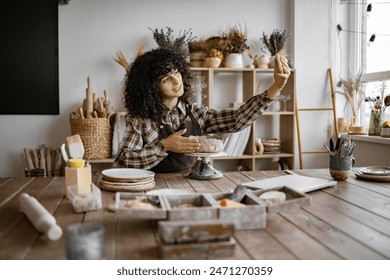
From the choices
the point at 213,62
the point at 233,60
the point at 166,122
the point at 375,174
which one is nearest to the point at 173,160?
the point at 166,122

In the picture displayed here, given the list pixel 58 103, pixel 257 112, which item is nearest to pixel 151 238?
pixel 257 112

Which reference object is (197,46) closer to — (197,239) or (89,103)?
(89,103)

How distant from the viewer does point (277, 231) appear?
4.12ft

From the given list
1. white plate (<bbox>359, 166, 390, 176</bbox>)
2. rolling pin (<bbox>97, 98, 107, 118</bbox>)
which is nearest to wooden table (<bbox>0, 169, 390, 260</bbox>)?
white plate (<bbox>359, 166, 390, 176</bbox>)

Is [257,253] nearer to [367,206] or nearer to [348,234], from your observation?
[348,234]

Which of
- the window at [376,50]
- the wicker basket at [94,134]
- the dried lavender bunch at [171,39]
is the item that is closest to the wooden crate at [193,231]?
the wicker basket at [94,134]

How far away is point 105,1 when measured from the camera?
4.14 meters

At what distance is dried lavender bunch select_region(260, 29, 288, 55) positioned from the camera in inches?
164

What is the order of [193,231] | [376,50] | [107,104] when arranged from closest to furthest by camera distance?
[193,231] → [107,104] → [376,50]

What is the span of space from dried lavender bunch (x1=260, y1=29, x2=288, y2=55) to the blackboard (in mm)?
2022

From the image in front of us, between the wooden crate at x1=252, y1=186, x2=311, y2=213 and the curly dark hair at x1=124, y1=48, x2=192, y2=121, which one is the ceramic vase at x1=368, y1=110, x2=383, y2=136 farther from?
the wooden crate at x1=252, y1=186, x2=311, y2=213

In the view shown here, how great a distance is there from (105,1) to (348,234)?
3553mm

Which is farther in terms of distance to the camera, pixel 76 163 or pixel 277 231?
pixel 76 163

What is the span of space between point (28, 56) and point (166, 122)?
214 centimetres
